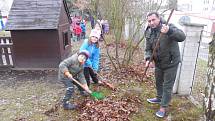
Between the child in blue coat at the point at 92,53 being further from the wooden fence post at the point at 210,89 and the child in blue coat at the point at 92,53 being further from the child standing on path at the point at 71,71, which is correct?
the wooden fence post at the point at 210,89

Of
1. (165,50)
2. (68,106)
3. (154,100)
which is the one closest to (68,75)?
(68,106)

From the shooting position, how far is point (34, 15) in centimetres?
826

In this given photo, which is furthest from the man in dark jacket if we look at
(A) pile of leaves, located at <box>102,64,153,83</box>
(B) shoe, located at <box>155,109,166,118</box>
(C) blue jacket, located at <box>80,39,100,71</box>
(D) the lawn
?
(A) pile of leaves, located at <box>102,64,153,83</box>

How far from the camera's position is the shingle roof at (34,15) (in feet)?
26.1

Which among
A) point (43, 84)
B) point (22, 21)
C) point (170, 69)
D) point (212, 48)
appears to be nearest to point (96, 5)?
point (22, 21)

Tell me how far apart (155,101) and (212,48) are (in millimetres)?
2500

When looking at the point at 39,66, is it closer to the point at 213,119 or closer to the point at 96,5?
the point at 96,5

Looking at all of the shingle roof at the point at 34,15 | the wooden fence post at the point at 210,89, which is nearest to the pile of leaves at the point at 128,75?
the shingle roof at the point at 34,15

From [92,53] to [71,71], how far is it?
97 cm

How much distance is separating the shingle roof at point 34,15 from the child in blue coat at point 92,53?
2.78 metres

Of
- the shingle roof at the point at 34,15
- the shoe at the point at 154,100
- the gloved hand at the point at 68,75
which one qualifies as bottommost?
the shoe at the point at 154,100

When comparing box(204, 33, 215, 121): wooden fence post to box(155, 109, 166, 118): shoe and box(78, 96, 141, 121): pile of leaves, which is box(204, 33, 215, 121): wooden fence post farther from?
box(78, 96, 141, 121): pile of leaves

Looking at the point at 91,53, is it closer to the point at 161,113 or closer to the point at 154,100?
the point at 154,100

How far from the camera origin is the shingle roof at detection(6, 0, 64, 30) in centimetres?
795
